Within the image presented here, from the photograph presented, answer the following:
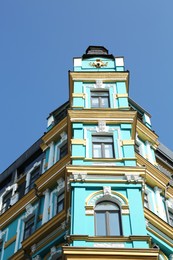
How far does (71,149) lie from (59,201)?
3.16m

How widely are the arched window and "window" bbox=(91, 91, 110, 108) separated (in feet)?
24.6

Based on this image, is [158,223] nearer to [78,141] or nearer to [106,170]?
[106,170]

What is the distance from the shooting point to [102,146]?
84.4ft

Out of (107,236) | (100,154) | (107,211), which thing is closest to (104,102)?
(100,154)

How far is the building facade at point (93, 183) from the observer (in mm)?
20953

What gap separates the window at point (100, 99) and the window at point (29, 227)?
20.8 feet

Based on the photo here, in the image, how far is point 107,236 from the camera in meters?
20.3

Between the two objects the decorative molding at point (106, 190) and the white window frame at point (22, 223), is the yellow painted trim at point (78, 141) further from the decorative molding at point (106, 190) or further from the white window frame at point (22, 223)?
the white window frame at point (22, 223)

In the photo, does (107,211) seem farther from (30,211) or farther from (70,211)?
(30,211)

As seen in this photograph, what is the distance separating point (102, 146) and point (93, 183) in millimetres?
3054

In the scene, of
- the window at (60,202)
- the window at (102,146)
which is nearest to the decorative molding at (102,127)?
the window at (102,146)

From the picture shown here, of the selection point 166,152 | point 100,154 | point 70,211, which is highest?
point 166,152

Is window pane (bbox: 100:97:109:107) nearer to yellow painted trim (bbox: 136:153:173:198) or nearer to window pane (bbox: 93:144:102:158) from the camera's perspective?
yellow painted trim (bbox: 136:153:173:198)

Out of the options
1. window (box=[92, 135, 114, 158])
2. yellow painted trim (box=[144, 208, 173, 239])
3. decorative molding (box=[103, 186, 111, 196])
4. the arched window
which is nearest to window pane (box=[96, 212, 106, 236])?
the arched window
